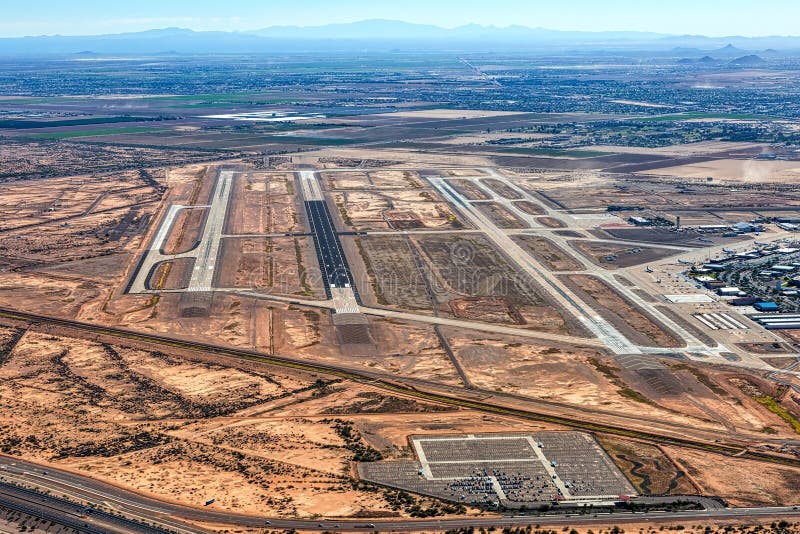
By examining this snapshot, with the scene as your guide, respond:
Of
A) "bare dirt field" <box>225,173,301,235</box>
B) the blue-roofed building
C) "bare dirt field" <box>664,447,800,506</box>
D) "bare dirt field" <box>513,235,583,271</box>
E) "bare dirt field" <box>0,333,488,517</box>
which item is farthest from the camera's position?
"bare dirt field" <box>225,173,301,235</box>

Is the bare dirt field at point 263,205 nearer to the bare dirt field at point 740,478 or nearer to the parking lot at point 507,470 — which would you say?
the parking lot at point 507,470

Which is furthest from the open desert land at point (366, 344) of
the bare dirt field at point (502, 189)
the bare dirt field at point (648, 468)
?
the bare dirt field at point (502, 189)

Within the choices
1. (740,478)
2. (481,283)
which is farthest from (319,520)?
(481,283)

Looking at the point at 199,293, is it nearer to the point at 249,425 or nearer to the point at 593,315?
the point at 249,425

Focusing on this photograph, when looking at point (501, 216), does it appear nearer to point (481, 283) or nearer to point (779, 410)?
point (481, 283)

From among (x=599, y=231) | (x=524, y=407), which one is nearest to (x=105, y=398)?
(x=524, y=407)

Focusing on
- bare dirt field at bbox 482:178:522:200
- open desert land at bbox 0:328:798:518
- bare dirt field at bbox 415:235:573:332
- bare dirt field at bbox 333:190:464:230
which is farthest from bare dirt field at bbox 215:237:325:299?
bare dirt field at bbox 482:178:522:200

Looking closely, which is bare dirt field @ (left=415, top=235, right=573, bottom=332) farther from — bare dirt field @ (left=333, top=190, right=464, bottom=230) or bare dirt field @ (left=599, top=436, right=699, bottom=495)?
bare dirt field @ (left=599, top=436, right=699, bottom=495)

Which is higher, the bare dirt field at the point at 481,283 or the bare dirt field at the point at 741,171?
the bare dirt field at the point at 741,171
